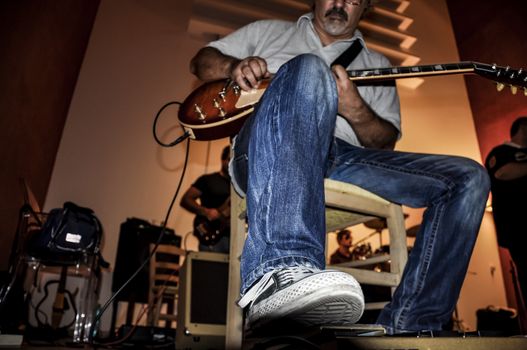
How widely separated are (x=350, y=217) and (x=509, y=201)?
1.52m

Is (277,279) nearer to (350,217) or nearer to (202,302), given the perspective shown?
(350,217)

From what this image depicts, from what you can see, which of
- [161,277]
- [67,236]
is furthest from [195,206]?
[67,236]

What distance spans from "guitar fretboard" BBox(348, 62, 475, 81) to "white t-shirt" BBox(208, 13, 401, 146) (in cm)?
22

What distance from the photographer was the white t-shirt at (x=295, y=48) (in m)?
1.49

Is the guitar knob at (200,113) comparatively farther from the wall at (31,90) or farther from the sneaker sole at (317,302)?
the wall at (31,90)

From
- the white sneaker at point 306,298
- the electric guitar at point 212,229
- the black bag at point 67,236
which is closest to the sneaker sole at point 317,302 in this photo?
the white sneaker at point 306,298

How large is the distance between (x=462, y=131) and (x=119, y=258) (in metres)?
4.45

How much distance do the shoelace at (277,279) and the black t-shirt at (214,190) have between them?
2568 millimetres

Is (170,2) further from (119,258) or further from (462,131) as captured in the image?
(462,131)

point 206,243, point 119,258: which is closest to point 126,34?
point 119,258

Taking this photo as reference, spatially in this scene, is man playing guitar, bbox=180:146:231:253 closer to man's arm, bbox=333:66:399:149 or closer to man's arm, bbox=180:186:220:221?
man's arm, bbox=180:186:220:221

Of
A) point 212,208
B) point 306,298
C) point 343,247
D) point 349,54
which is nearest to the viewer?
point 306,298

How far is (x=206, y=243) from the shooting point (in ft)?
9.77

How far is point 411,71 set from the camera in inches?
49.4
